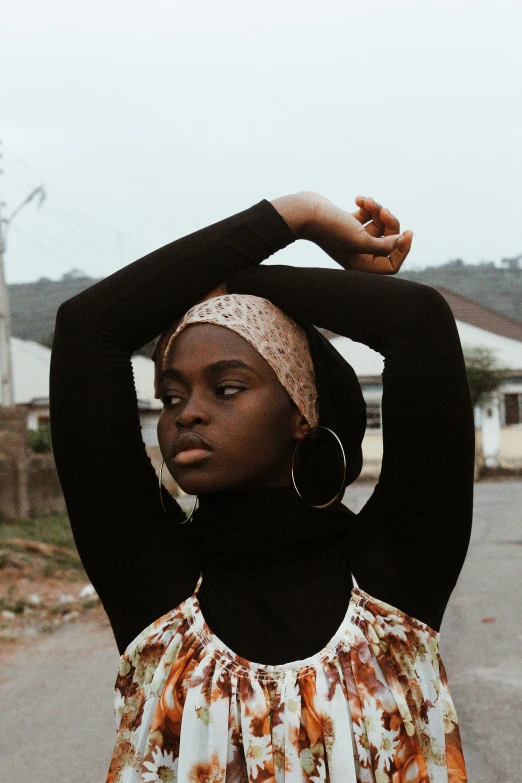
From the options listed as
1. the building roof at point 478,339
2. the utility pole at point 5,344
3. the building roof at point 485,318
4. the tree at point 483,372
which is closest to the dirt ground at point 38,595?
the utility pole at point 5,344

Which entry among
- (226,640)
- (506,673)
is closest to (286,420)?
(226,640)

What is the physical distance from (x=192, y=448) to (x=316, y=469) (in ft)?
0.78

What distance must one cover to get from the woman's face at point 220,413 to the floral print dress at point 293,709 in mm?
237

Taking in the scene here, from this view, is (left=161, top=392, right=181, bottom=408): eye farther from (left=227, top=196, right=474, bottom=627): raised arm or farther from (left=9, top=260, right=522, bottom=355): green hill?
(left=9, top=260, right=522, bottom=355): green hill

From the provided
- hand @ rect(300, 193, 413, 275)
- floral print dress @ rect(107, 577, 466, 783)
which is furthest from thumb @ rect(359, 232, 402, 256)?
floral print dress @ rect(107, 577, 466, 783)

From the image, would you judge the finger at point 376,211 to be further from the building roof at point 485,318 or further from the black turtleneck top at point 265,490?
the building roof at point 485,318

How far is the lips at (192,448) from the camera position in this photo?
1.72m

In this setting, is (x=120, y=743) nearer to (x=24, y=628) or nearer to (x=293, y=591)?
(x=293, y=591)

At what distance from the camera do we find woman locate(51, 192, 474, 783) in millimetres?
1658

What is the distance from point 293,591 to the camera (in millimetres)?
1748

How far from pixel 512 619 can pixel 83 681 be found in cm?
312

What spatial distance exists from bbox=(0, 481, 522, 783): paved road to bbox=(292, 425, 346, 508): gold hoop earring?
2.82 metres

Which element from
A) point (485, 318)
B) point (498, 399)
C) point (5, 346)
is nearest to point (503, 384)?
point (498, 399)

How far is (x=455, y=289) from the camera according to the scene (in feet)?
119
